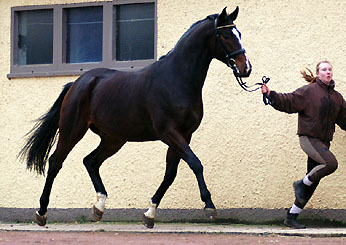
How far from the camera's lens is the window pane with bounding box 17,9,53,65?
33.4ft

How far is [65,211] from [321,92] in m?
3.76

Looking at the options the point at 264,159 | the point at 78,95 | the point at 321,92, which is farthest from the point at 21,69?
the point at 321,92

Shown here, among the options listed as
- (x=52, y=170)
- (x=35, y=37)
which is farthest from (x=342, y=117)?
(x=35, y=37)

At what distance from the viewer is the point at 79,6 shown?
32.7ft

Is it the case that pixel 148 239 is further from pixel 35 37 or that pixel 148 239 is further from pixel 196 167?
pixel 35 37

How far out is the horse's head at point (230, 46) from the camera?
723 centimetres

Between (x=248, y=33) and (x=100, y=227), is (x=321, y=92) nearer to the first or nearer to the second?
(x=248, y=33)

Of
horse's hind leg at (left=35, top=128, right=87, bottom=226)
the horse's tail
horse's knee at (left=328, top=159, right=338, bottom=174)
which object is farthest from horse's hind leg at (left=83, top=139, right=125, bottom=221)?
horse's knee at (left=328, top=159, right=338, bottom=174)

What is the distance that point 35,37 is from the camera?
10.3 meters

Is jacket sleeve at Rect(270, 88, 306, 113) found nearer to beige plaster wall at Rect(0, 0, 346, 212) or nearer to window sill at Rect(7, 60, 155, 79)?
beige plaster wall at Rect(0, 0, 346, 212)

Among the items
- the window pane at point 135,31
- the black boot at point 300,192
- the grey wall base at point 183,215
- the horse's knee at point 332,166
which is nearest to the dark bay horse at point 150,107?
the grey wall base at point 183,215

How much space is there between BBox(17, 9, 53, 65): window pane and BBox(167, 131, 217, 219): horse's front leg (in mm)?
3376

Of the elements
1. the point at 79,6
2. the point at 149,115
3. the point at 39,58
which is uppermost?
the point at 79,6

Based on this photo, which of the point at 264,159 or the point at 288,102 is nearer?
the point at 288,102
